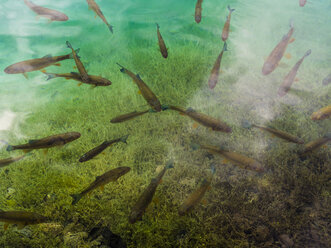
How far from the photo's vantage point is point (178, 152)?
391 centimetres

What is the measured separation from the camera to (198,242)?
254cm

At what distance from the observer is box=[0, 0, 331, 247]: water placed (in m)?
2.70

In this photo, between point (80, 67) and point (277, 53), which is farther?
point (277, 53)

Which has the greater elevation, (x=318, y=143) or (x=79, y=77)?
(x=79, y=77)

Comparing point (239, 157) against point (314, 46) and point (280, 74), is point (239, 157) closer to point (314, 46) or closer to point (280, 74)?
point (280, 74)

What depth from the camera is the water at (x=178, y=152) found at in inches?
106

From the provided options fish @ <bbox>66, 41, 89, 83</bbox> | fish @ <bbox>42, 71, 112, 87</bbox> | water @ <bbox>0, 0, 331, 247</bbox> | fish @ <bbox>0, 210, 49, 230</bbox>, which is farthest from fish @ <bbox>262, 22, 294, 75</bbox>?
fish @ <bbox>0, 210, 49, 230</bbox>

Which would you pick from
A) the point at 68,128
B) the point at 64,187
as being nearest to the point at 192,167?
the point at 64,187

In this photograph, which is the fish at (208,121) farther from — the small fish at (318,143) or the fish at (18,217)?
the fish at (18,217)

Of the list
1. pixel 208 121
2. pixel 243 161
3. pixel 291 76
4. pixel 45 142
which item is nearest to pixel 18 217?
pixel 45 142

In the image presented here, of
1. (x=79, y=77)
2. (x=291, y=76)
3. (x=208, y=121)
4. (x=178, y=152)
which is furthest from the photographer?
(x=178, y=152)

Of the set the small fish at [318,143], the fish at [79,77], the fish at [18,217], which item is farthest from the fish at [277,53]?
the fish at [18,217]

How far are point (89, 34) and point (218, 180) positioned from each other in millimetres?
11682

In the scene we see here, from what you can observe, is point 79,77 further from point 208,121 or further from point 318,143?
point 318,143
